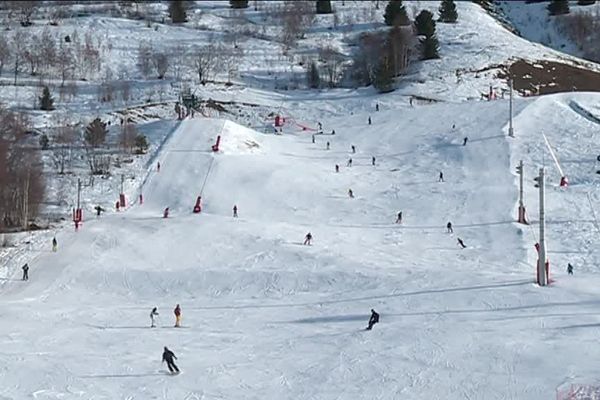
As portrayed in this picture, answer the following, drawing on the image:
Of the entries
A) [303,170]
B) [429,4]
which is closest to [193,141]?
[303,170]

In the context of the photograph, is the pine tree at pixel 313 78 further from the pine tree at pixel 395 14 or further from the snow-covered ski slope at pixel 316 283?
the snow-covered ski slope at pixel 316 283

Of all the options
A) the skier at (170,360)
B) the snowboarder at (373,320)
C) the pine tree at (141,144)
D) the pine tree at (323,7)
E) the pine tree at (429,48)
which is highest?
the pine tree at (323,7)

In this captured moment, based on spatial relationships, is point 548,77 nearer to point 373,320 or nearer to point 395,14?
point 395,14

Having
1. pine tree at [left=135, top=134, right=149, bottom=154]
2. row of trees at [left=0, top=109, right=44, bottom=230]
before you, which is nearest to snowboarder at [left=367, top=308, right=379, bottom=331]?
row of trees at [left=0, top=109, right=44, bottom=230]

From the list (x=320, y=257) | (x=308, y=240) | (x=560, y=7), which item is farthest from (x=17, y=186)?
(x=560, y=7)

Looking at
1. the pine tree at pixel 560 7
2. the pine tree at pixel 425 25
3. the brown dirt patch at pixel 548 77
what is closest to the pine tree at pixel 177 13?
the pine tree at pixel 425 25

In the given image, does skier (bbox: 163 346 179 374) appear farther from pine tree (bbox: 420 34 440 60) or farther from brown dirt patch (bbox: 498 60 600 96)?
pine tree (bbox: 420 34 440 60)
